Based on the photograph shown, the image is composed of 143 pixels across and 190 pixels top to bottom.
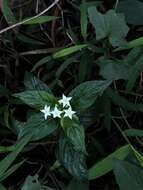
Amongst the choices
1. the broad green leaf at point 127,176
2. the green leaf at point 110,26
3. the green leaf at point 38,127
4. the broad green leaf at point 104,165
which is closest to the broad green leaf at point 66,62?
the green leaf at point 110,26

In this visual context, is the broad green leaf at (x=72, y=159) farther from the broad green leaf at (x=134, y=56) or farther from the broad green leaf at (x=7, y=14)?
the broad green leaf at (x=7, y=14)

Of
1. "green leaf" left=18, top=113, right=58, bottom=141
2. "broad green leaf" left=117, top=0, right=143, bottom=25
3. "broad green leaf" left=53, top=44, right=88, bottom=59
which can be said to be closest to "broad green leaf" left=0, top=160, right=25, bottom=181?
"green leaf" left=18, top=113, right=58, bottom=141

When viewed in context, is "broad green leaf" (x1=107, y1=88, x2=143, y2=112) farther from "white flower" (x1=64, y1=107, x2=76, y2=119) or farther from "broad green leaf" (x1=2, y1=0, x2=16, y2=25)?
"broad green leaf" (x1=2, y1=0, x2=16, y2=25)

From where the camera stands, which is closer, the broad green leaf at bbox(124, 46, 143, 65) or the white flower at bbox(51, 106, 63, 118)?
the white flower at bbox(51, 106, 63, 118)

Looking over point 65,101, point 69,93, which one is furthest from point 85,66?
point 65,101

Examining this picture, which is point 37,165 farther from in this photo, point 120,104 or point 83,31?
point 83,31
